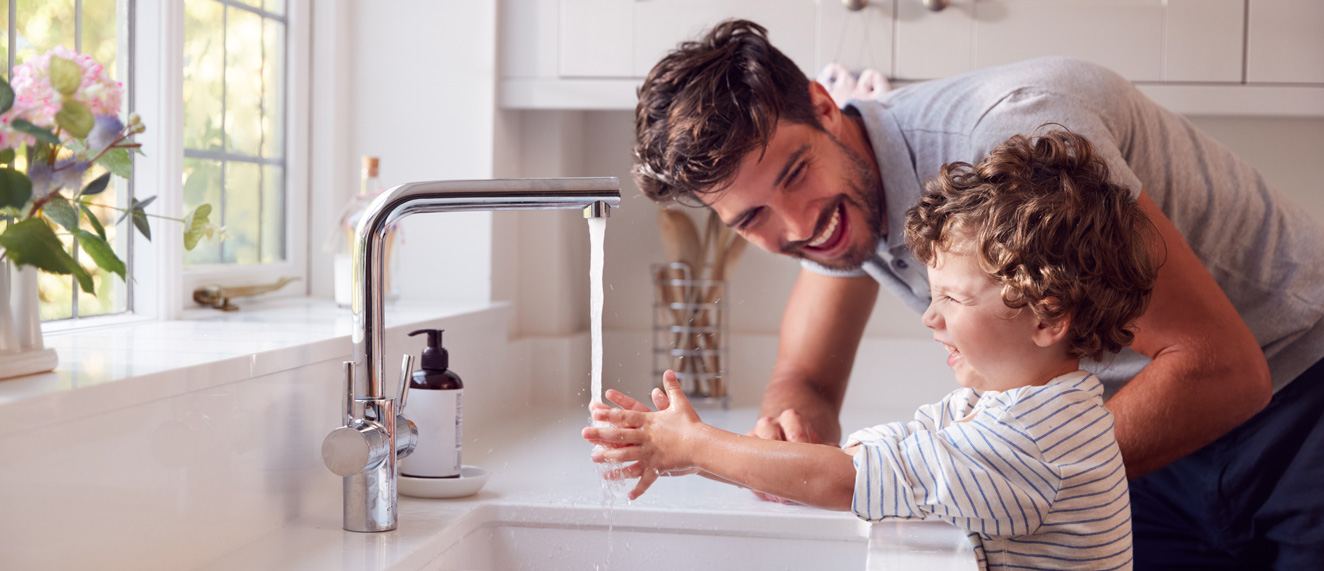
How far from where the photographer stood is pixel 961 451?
0.86 meters

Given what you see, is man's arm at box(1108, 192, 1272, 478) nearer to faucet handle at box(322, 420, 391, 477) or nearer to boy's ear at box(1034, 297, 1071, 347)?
boy's ear at box(1034, 297, 1071, 347)

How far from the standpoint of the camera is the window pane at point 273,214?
165 cm

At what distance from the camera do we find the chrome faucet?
85 centimetres

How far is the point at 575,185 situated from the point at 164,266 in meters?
0.72

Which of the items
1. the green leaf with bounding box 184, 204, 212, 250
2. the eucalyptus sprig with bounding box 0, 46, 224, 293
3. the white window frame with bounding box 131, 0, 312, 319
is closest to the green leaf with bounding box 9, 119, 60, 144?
the eucalyptus sprig with bounding box 0, 46, 224, 293

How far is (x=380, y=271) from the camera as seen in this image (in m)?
0.89

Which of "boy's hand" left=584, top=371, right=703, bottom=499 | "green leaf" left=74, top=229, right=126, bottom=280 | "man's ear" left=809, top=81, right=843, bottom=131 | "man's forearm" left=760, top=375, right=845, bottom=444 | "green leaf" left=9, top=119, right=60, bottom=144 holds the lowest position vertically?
"man's forearm" left=760, top=375, right=845, bottom=444

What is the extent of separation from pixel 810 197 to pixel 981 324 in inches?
13.7

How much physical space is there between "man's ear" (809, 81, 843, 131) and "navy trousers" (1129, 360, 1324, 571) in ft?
1.95

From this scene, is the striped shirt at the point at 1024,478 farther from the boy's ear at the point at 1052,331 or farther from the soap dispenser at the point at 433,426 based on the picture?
the soap dispenser at the point at 433,426

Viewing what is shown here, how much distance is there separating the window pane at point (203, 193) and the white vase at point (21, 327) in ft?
2.09

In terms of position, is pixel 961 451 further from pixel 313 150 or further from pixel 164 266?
pixel 313 150

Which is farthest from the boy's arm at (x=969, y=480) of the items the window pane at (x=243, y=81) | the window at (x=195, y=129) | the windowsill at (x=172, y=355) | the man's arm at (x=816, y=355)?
the window pane at (x=243, y=81)

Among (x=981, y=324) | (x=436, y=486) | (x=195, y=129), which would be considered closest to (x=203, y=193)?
(x=195, y=129)
